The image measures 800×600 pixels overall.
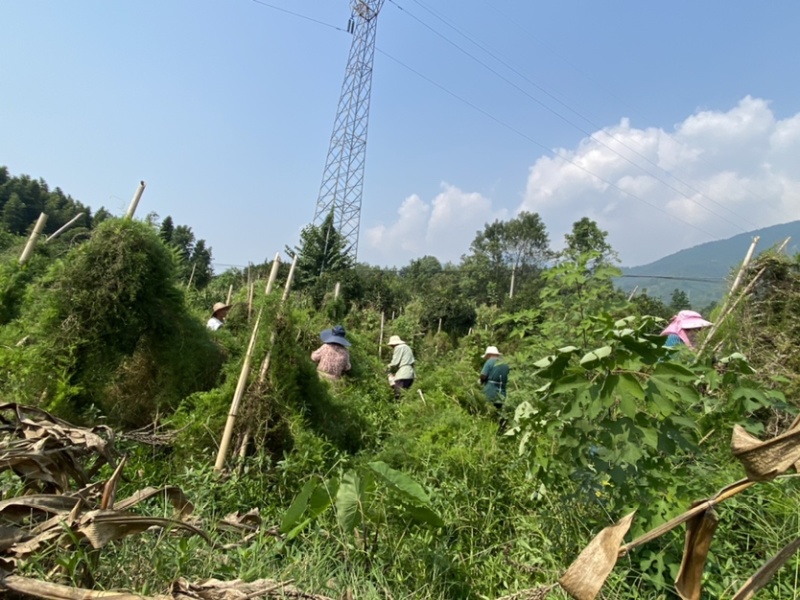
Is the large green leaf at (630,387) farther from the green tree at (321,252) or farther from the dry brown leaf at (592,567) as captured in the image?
the green tree at (321,252)

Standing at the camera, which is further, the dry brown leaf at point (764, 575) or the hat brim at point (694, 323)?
the hat brim at point (694, 323)

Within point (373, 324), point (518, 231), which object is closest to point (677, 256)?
point (518, 231)

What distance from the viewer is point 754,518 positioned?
221 cm

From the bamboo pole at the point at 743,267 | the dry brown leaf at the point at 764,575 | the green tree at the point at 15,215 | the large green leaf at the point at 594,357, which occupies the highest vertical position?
the green tree at the point at 15,215

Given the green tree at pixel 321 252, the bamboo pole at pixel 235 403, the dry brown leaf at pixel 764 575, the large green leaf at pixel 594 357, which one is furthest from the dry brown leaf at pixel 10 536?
the green tree at pixel 321 252

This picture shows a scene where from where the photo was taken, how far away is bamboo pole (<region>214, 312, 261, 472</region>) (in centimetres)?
319

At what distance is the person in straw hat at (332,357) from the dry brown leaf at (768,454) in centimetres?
510

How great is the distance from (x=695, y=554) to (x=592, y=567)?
20cm

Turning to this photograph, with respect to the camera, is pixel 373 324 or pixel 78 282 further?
pixel 373 324

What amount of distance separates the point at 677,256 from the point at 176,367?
229 meters

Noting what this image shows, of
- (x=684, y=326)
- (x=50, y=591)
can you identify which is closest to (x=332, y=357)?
(x=684, y=326)

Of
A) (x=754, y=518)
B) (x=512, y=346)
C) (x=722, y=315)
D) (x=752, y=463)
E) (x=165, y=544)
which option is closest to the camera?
(x=752, y=463)

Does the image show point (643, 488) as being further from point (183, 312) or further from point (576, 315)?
point (183, 312)

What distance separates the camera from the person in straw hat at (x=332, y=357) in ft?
18.4
